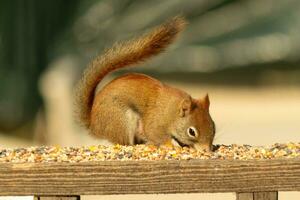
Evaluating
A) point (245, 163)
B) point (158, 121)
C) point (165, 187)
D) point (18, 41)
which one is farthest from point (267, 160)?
point (18, 41)

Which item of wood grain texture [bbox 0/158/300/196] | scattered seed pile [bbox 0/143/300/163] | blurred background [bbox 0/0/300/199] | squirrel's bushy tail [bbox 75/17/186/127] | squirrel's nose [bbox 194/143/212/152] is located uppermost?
blurred background [bbox 0/0/300/199]

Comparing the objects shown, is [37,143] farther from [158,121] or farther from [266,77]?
[158,121]

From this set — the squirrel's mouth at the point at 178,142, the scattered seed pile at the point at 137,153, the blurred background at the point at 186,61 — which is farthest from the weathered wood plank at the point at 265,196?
the blurred background at the point at 186,61

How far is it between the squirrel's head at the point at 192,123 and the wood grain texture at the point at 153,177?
1.07m

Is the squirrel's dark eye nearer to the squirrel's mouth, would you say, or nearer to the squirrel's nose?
the squirrel's mouth

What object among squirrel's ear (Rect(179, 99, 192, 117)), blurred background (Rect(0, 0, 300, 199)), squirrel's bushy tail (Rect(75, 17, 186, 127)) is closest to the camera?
squirrel's bushy tail (Rect(75, 17, 186, 127))

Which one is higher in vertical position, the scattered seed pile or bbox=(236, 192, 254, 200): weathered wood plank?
the scattered seed pile

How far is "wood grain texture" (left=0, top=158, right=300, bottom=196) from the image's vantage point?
351 cm

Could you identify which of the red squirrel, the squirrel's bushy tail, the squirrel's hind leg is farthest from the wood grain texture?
the squirrel's hind leg

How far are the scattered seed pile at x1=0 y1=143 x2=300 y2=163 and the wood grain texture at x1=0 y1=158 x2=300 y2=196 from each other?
0.46 feet

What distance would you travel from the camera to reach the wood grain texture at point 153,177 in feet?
11.5

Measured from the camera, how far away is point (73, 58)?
7438mm

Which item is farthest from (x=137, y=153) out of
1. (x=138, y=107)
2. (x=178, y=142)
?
(x=138, y=107)

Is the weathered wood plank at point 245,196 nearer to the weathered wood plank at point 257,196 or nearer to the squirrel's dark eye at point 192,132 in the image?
the weathered wood plank at point 257,196
